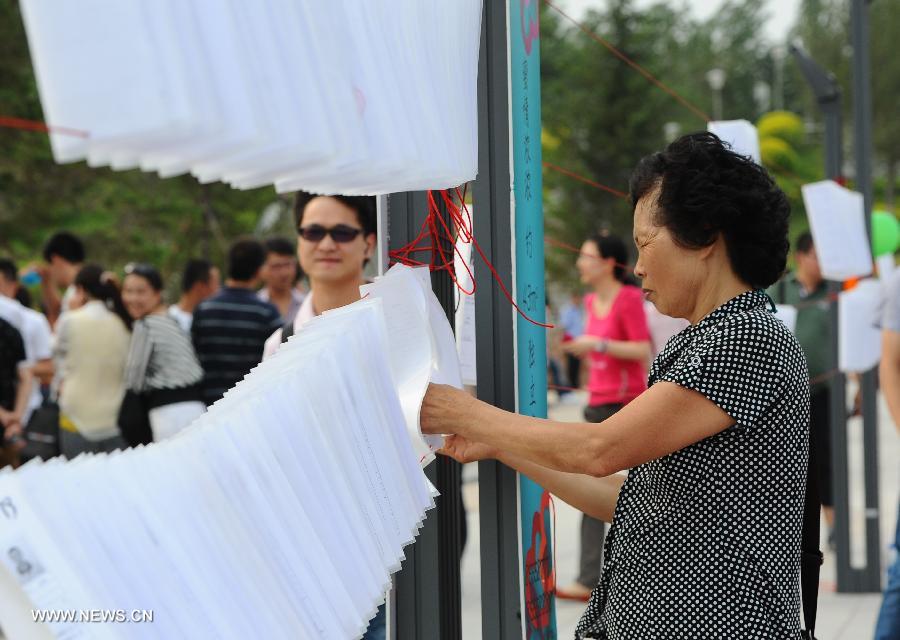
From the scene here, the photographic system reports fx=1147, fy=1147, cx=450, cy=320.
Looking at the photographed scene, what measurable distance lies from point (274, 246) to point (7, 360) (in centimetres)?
167

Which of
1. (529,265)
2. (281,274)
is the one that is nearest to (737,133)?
(529,265)

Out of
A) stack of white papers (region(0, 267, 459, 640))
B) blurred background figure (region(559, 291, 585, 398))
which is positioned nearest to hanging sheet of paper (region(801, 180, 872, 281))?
stack of white papers (region(0, 267, 459, 640))

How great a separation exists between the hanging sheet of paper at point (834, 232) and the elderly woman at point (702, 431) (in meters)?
3.55

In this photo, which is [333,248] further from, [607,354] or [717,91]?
[717,91]

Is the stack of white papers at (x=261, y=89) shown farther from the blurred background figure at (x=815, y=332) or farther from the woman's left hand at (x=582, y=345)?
the blurred background figure at (x=815, y=332)

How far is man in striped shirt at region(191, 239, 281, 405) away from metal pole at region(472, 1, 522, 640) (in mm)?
3355

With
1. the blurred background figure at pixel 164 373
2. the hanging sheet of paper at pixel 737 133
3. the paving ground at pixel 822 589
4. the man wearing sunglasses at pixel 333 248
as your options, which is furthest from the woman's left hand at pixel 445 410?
the blurred background figure at pixel 164 373

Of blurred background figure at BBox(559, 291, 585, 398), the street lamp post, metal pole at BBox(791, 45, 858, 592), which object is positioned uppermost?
the street lamp post

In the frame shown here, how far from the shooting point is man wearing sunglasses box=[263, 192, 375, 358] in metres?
3.00

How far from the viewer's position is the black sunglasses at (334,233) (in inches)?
119

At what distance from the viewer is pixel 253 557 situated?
1.13m

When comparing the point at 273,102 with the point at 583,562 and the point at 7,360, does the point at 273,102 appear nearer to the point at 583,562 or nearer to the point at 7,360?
the point at 583,562

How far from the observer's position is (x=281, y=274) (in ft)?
22.4

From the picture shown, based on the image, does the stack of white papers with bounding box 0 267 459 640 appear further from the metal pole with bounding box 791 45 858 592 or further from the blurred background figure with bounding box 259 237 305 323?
the blurred background figure with bounding box 259 237 305 323
